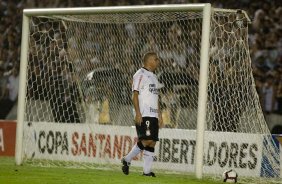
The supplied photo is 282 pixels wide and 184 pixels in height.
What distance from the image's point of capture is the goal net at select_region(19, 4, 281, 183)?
541 inches

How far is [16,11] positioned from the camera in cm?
2327

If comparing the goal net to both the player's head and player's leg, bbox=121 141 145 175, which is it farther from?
Result: player's leg, bbox=121 141 145 175

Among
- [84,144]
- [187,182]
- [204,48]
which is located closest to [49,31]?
[84,144]

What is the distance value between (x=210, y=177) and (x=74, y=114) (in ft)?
12.5

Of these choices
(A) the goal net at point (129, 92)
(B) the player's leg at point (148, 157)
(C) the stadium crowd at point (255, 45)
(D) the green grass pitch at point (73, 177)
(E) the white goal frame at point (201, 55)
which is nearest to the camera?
(D) the green grass pitch at point (73, 177)

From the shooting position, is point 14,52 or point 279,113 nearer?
point 279,113

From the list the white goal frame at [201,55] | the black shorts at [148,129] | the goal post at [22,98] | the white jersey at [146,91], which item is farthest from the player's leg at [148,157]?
the goal post at [22,98]

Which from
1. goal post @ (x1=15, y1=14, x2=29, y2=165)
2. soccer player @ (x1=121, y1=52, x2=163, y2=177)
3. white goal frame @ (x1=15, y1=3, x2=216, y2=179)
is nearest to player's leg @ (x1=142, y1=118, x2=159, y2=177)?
soccer player @ (x1=121, y1=52, x2=163, y2=177)

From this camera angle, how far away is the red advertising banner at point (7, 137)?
60.0 ft

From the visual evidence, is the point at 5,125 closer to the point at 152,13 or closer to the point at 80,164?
the point at 80,164

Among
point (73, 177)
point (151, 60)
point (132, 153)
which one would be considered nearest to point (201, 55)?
point (151, 60)

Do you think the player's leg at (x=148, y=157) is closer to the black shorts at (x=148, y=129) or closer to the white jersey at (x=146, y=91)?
the black shorts at (x=148, y=129)

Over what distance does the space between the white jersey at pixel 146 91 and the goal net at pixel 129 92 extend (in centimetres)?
124

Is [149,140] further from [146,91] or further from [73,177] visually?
[73,177]
